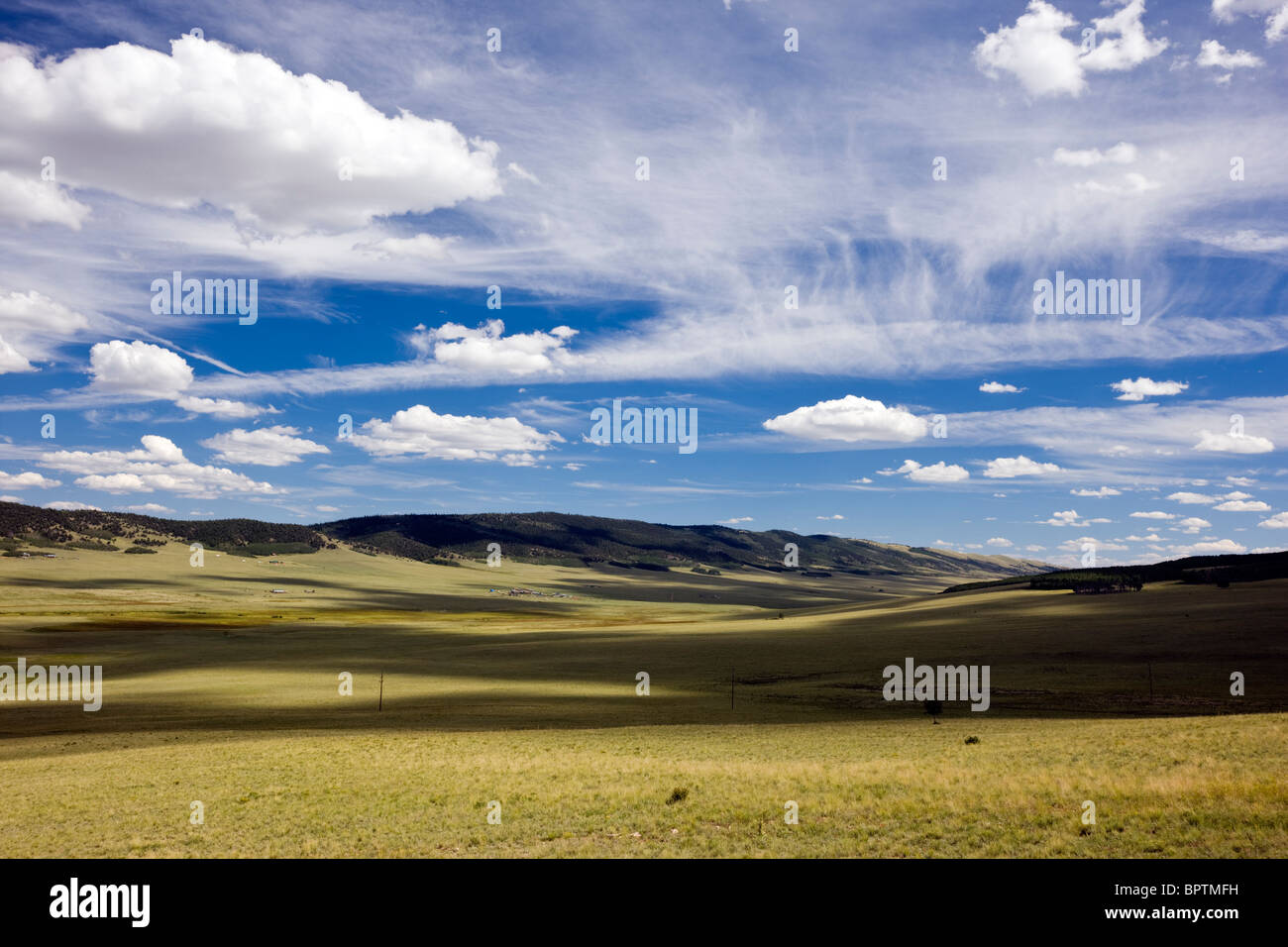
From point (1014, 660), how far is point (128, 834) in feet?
218

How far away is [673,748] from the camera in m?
33.4

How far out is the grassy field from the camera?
17.6 meters

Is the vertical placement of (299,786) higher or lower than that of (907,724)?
higher

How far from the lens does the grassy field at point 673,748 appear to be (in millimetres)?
17641

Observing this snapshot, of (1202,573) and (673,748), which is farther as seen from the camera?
(1202,573)

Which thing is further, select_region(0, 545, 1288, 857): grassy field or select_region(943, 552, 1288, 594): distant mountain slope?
select_region(943, 552, 1288, 594): distant mountain slope

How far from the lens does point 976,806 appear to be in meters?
18.4

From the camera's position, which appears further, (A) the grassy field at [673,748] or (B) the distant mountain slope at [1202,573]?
(B) the distant mountain slope at [1202,573]

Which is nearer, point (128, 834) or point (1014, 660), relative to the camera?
point (128, 834)
